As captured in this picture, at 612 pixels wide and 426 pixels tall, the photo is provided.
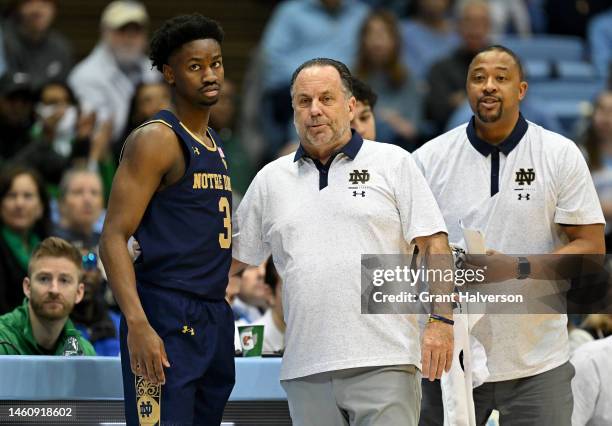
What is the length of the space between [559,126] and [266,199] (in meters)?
7.29

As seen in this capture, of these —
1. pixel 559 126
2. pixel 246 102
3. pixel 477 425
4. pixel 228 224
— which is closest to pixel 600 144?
pixel 559 126

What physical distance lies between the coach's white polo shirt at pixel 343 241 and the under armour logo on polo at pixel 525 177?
59 cm

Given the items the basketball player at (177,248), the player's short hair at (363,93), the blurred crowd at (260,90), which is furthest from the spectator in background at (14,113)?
the basketball player at (177,248)

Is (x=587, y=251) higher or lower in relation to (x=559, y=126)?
lower

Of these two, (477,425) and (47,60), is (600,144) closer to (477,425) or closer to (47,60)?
(47,60)

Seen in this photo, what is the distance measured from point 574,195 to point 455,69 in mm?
6139

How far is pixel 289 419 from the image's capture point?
5469 mm

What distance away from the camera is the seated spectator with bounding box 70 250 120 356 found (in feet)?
21.4

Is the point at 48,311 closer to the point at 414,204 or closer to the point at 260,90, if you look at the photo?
the point at 414,204

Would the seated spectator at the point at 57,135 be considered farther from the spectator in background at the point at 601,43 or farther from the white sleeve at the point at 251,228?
the spectator in background at the point at 601,43

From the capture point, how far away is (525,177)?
5.36 m

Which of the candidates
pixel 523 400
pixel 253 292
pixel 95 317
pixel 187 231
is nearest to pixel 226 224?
pixel 187 231

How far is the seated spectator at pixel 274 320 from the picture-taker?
6.64 m

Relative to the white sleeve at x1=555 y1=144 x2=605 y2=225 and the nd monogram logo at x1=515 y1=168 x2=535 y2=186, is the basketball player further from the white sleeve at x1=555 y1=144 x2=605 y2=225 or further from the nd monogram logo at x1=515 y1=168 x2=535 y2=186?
the white sleeve at x1=555 y1=144 x2=605 y2=225
